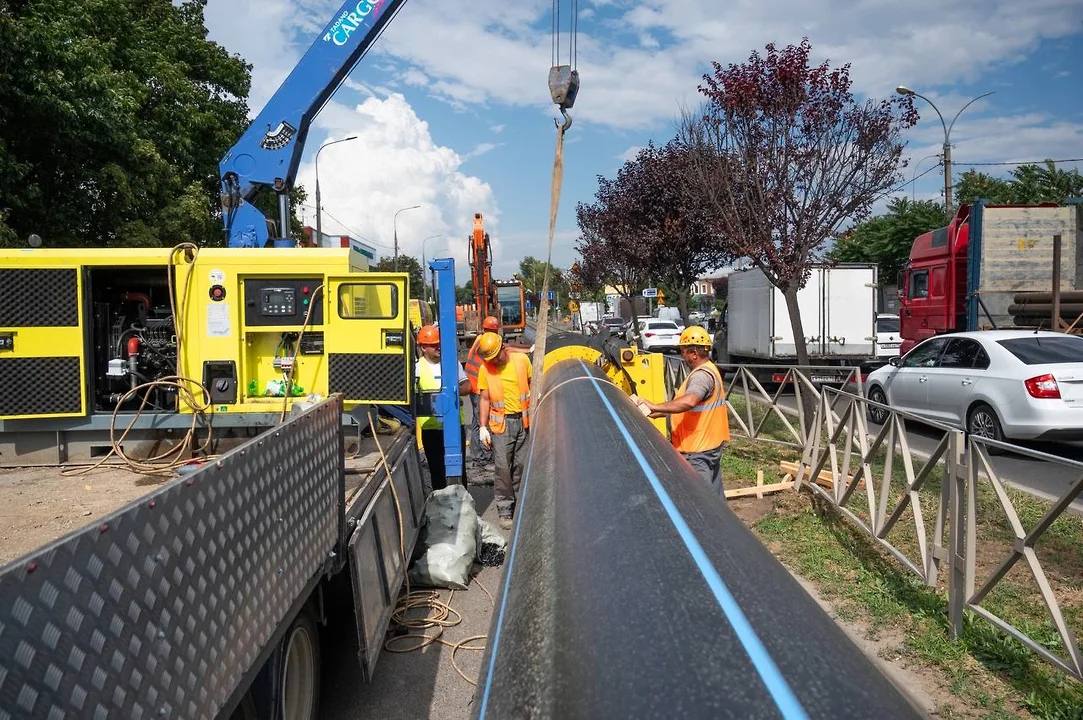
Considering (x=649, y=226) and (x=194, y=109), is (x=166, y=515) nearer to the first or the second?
(x=194, y=109)

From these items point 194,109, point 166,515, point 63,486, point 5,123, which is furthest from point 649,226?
point 166,515

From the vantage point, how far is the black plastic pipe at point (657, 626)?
4.00 ft

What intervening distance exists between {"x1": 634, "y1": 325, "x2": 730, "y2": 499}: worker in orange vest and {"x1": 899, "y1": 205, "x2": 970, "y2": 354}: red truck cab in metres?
10.9

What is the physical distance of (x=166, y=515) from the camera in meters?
1.91

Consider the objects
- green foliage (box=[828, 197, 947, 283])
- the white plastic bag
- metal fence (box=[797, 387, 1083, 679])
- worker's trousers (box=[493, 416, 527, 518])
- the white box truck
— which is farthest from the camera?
green foliage (box=[828, 197, 947, 283])

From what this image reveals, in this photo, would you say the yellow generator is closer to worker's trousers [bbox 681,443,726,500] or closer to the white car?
worker's trousers [bbox 681,443,726,500]

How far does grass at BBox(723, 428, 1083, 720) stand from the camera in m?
3.63

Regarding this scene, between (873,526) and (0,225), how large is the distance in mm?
10699

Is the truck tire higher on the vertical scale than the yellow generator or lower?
lower

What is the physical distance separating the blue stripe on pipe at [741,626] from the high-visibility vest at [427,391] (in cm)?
498

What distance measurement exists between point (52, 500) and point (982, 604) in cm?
495

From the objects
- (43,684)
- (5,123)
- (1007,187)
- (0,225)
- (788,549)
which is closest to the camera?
(43,684)

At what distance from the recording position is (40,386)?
16.3 feet

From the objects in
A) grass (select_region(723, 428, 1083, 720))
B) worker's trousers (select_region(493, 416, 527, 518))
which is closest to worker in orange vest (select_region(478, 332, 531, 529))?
worker's trousers (select_region(493, 416, 527, 518))
